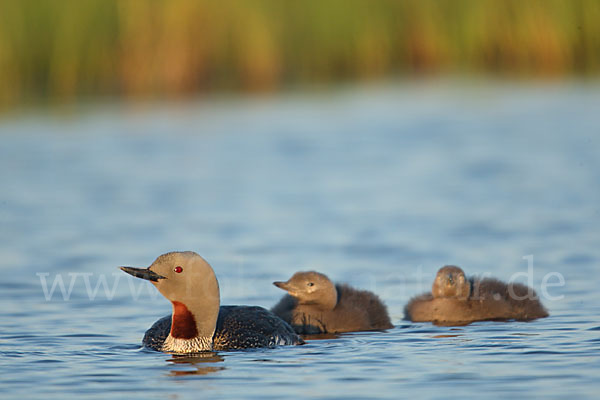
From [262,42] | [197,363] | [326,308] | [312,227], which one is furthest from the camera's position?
[262,42]

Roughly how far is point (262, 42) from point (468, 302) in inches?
457

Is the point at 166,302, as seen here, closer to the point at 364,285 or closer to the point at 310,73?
the point at 364,285

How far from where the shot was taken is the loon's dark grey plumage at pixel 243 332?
6.25 m

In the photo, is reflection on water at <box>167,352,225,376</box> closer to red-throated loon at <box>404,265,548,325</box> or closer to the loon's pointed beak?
the loon's pointed beak

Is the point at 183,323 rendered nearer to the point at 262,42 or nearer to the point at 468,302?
the point at 468,302

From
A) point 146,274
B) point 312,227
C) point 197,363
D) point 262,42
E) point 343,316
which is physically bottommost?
point 197,363

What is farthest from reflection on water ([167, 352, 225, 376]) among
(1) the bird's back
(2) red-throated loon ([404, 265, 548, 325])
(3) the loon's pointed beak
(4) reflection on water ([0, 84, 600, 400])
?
(2) red-throated loon ([404, 265, 548, 325])

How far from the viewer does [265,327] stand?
6301 millimetres

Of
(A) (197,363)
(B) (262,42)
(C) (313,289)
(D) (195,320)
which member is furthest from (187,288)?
(B) (262,42)

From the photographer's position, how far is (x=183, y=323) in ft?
20.1

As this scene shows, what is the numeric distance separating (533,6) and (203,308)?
1284cm

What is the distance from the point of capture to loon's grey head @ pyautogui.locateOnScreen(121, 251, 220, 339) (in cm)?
604

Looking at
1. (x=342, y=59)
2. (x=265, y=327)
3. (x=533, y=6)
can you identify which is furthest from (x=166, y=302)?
(x=342, y=59)

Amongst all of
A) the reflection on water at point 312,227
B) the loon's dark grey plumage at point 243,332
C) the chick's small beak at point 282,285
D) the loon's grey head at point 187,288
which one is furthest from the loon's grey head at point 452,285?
the loon's grey head at point 187,288
